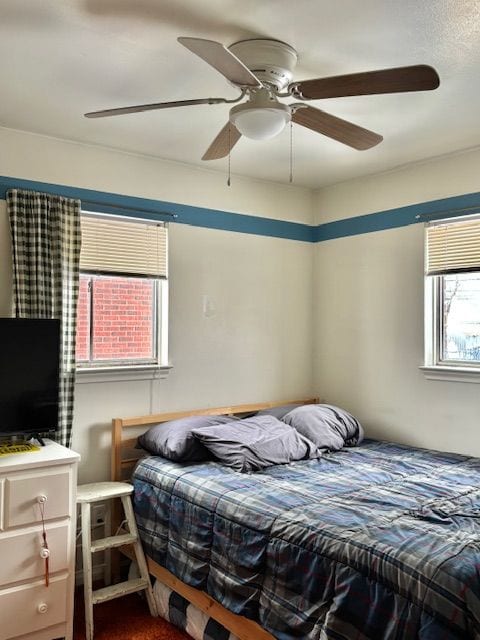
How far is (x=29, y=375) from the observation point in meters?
2.88

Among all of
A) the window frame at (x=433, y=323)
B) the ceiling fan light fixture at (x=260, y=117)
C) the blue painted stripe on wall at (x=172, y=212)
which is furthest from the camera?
the window frame at (x=433, y=323)

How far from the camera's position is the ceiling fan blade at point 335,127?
2.33 m

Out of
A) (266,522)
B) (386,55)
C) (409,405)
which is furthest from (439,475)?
(386,55)

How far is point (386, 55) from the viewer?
90.4 inches

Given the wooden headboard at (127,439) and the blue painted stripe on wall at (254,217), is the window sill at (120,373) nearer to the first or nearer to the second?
the wooden headboard at (127,439)

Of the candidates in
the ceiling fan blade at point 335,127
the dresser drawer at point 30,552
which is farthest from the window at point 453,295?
the dresser drawer at point 30,552

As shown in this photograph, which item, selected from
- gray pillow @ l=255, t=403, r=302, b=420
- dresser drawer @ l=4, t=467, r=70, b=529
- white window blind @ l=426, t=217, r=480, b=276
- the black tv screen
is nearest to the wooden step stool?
dresser drawer @ l=4, t=467, r=70, b=529

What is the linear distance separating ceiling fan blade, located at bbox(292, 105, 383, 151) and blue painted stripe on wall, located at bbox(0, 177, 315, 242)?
4.76 feet

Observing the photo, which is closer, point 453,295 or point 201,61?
point 201,61

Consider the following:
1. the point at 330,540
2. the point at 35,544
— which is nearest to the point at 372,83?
the point at 330,540

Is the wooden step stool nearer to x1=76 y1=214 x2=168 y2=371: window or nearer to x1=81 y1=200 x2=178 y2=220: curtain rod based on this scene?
x1=76 y1=214 x2=168 y2=371: window

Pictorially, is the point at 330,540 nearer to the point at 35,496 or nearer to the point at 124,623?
the point at 35,496

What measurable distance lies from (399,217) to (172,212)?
1.57 m

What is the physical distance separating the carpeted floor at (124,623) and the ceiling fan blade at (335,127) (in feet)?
8.23
